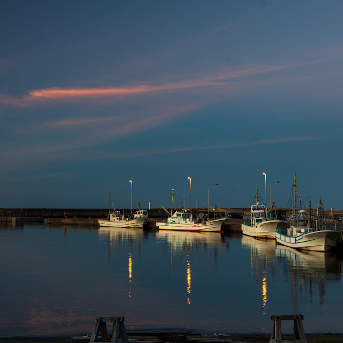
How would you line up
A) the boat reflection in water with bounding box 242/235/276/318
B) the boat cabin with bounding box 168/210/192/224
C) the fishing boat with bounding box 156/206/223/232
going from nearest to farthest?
the boat reflection in water with bounding box 242/235/276/318
the fishing boat with bounding box 156/206/223/232
the boat cabin with bounding box 168/210/192/224

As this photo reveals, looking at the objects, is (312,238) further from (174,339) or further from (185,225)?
(185,225)

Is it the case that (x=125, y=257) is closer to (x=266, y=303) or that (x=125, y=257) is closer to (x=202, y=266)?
(x=202, y=266)

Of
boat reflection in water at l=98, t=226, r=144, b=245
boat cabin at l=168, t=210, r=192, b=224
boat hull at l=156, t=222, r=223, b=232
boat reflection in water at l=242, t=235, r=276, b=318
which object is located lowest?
boat reflection in water at l=242, t=235, r=276, b=318

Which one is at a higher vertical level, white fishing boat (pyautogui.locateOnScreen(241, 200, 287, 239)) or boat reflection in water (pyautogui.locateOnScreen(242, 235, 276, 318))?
white fishing boat (pyautogui.locateOnScreen(241, 200, 287, 239))

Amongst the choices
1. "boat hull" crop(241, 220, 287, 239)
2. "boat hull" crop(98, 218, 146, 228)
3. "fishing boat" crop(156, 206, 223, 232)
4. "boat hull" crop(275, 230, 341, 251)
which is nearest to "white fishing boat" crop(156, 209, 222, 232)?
"fishing boat" crop(156, 206, 223, 232)

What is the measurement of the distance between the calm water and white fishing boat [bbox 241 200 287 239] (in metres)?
15.3

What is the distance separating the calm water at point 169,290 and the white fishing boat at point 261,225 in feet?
50.1

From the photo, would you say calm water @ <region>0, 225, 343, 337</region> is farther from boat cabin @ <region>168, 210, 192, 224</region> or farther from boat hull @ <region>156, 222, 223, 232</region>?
boat cabin @ <region>168, 210, 192, 224</region>

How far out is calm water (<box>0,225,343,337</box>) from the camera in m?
21.9

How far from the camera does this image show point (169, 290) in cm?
3077

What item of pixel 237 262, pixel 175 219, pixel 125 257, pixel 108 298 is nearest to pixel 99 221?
pixel 175 219

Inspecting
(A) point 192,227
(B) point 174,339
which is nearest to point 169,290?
(B) point 174,339

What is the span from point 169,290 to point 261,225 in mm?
43805

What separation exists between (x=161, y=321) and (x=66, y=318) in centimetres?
455
